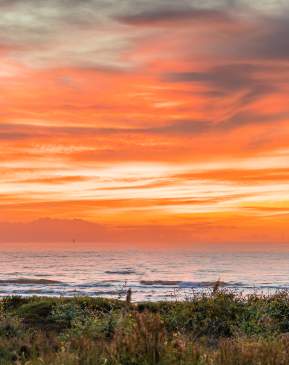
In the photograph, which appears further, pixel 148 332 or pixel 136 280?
pixel 136 280

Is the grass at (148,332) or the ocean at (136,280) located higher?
the ocean at (136,280)

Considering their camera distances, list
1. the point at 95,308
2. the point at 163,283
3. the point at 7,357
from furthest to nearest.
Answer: the point at 163,283, the point at 95,308, the point at 7,357

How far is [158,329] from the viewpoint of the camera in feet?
30.3

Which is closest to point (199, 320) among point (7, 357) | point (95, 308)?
point (95, 308)

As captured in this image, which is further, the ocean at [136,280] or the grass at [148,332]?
the ocean at [136,280]

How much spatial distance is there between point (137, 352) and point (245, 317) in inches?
313

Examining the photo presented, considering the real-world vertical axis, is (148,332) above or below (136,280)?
below

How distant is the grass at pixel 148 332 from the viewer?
8727 mm

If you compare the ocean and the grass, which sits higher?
the ocean

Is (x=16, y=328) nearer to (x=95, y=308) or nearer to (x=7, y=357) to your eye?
(x=7, y=357)

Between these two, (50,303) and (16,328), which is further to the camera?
(50,303)

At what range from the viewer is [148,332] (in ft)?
29.7

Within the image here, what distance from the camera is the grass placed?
28.6 ft

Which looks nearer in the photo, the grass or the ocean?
the grass
